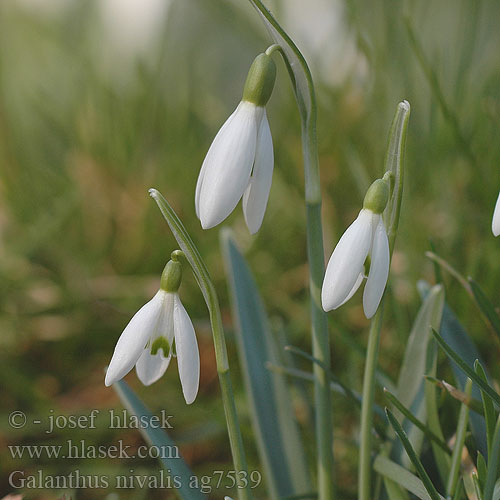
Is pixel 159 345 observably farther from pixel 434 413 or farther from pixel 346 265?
pixel 434 413

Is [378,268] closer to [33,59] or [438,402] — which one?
[438,402]

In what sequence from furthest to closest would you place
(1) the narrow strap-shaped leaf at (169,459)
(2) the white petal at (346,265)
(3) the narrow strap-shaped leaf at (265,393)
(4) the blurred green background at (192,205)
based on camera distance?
(4) the blurred green background at (192,205), (3) the narrow strap-shaped leaf at (265,393), (1) the narrow strap-shaped leaf at (169,459), (2) the white petal at (346,265)

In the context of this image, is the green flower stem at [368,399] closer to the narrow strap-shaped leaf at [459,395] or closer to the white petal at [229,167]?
the narrow strap-shaped leaf at [459,395]

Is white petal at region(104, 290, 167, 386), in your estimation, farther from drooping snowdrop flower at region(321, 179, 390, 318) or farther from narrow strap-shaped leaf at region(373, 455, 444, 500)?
narrow strap-shaped leaf at region(373, 455, 444, 500)

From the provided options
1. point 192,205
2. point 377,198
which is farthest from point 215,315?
point 192,205

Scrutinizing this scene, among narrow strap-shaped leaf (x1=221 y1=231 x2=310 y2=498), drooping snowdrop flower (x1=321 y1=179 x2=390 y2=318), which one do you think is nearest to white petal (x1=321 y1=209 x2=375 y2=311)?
drooping snowdrop flower (x1=321 y1=179 x2=390 y2=318)

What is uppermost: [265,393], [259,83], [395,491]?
[259,83]

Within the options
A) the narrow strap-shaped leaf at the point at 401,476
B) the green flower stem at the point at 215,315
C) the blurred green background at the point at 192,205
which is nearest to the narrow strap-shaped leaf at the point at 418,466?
the narrow strap-shaped leaf at the point at 401,476
